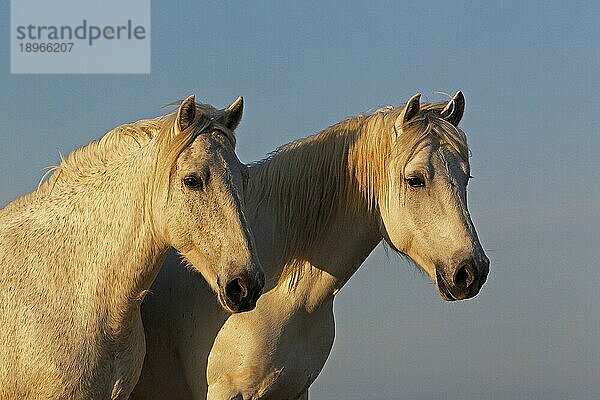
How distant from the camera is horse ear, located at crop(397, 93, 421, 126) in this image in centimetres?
685

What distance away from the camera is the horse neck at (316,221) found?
7.02 meters

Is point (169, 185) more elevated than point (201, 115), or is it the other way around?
point (201, 115)

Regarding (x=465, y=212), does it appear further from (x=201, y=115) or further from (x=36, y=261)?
(x=36, y=261)

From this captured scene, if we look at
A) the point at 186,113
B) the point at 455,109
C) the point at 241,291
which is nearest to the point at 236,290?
the point at 241,291

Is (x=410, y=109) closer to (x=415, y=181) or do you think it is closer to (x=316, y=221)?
(x=415, y=181)

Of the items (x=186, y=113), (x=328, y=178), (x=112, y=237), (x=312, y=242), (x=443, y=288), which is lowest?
(x=443, y=288)

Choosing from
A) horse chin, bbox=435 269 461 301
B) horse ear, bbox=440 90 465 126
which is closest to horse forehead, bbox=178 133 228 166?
horse chin, bbox=435 269 461 301

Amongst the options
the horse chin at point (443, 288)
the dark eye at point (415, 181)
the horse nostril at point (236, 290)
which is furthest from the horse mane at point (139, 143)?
the horse chin at point (443, 288)

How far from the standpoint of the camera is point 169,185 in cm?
606

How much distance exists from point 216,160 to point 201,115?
0.32m

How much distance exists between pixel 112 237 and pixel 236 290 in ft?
2.99

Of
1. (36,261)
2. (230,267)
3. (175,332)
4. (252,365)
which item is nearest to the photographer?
(230,267)

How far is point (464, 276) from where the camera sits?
6395mm

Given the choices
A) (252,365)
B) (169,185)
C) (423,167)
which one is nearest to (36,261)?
(169,185)
